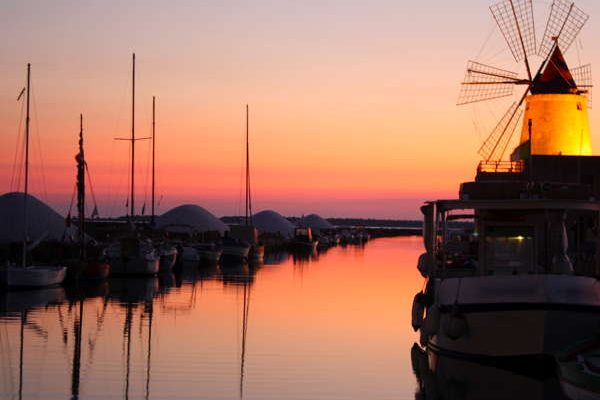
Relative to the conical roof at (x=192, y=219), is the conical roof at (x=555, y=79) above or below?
above

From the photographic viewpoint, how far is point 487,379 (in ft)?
77.4

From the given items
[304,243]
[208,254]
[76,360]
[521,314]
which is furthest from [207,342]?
[304,243]

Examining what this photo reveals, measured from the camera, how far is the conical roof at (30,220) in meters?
77.8

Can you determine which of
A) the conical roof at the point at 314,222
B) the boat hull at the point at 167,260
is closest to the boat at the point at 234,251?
the boat hull at the point at 167,260

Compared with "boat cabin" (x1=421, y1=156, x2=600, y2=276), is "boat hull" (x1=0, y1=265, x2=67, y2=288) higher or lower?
lower

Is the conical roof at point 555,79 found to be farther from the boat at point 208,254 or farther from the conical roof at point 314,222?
the conical roof at point 314,222

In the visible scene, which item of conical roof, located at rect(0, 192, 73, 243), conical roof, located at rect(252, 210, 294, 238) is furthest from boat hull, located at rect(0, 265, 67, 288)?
conical roof, located at rect(252, 210, 294, 238)

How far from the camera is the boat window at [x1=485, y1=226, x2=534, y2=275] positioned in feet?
95.8

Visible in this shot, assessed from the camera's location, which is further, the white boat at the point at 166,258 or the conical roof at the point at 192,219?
the conical roof at the point at 192,219

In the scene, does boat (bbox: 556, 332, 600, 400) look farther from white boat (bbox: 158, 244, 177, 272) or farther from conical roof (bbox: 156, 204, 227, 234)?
conical roof (bbox: 156, 204, 227, 234)

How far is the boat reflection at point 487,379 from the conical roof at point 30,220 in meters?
55.3

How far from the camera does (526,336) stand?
78.6 feet

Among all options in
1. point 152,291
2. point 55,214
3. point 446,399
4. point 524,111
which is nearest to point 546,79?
point 524,111

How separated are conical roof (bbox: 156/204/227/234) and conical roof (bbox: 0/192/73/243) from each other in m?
29.2
